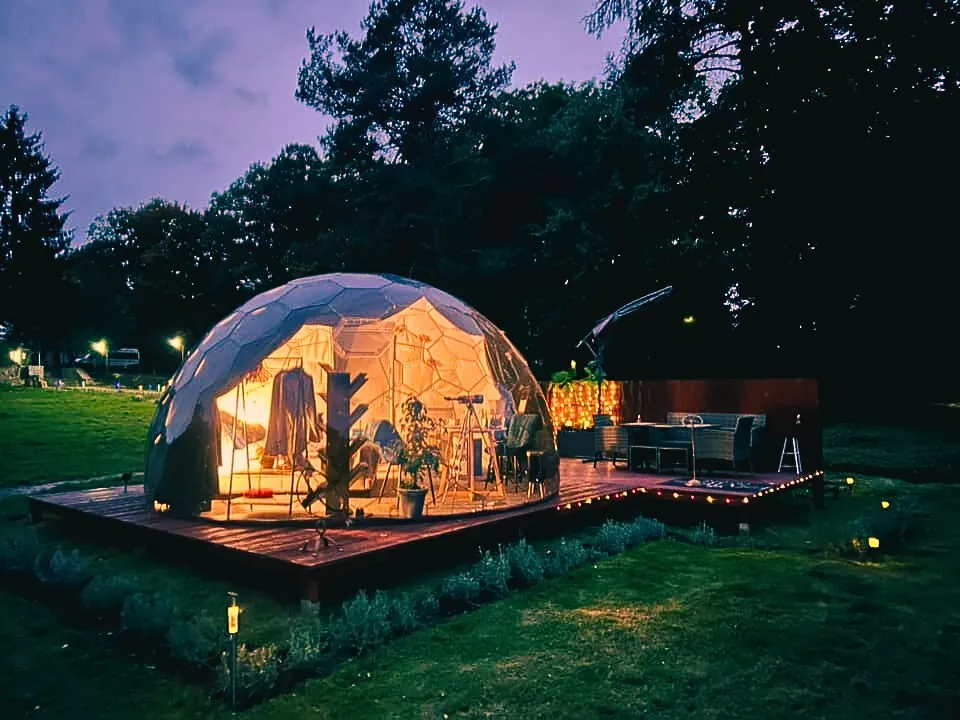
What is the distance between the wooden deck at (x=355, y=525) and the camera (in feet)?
19.5

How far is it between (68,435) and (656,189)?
14.7 m

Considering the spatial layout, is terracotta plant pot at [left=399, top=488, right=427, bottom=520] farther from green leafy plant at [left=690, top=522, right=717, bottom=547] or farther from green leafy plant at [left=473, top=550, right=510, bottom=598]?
green leafy plant at [left=690, top=522, right=717, bottom=547]

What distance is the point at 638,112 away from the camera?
15.4 m

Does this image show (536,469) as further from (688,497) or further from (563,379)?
(563,379)

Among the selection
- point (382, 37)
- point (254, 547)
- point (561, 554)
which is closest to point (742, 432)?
point (561, 554)

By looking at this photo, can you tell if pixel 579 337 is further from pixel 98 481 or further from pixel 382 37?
pixel 98 481

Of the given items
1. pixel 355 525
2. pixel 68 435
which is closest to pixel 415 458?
pixel 355 525

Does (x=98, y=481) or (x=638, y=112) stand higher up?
(x=638, y=112)

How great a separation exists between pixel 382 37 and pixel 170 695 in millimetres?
21387

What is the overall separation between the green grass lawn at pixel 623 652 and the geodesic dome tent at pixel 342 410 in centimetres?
118

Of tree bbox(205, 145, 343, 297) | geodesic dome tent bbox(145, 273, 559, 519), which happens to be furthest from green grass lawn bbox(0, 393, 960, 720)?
tree bbox(205, 145, 343, 297)

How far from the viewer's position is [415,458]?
7801 millimetres

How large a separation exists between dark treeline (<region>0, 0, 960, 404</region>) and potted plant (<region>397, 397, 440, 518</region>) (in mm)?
4771

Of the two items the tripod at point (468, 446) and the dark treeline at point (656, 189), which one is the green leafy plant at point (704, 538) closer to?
the tripod at point (468, 446)
